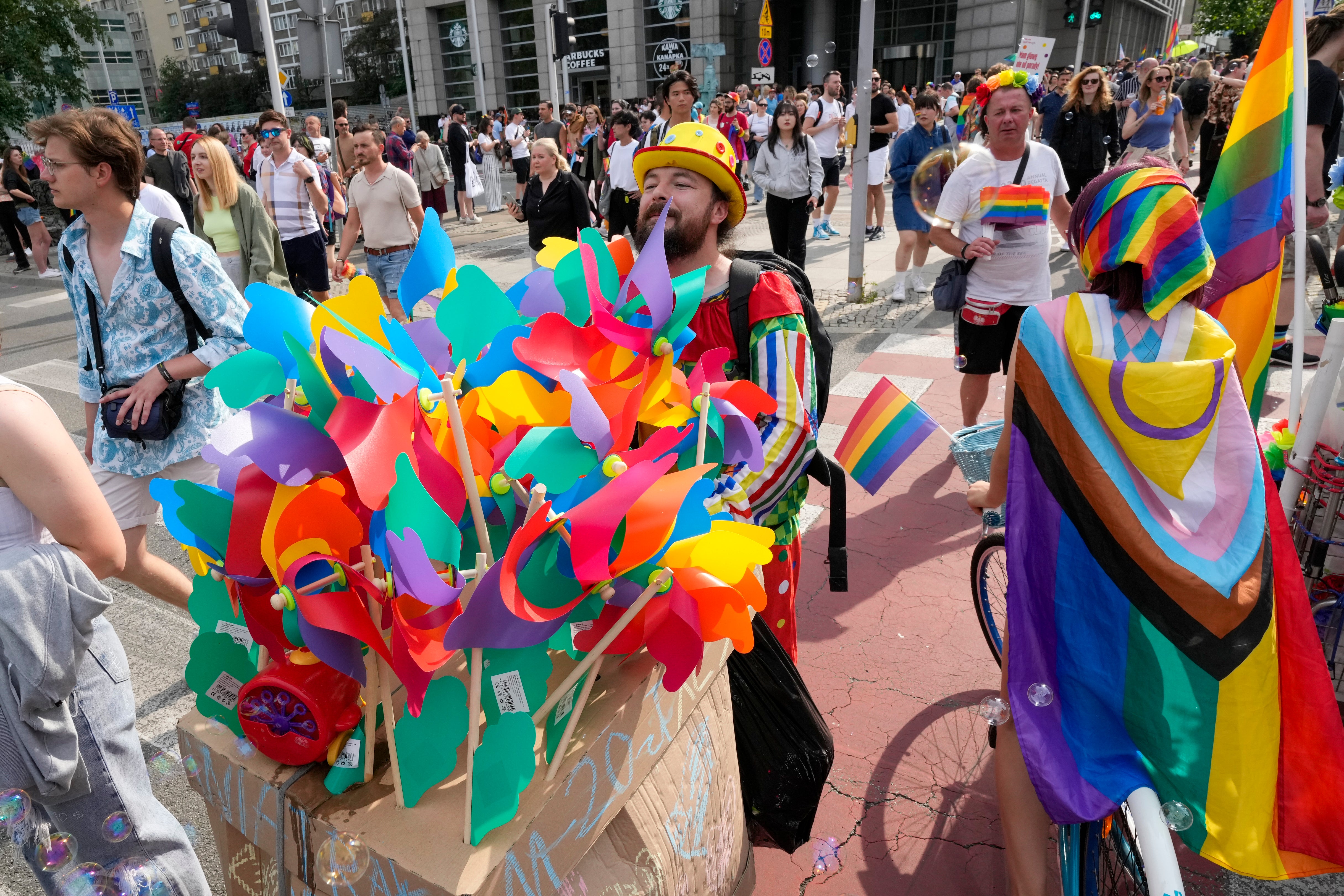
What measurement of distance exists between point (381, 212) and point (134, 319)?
3.99m

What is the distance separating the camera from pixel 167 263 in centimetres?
262

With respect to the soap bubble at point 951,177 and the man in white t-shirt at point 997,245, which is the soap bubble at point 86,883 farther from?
the soap bubble at point 951,177

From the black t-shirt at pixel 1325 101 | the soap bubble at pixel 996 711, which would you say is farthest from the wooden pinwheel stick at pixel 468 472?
the black t-shirt at pixel 1325 101

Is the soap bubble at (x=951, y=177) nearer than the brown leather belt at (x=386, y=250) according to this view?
Yes

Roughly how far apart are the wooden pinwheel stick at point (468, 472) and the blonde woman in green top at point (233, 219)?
17.2 feet

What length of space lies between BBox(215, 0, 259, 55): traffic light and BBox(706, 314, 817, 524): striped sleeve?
9212 mm

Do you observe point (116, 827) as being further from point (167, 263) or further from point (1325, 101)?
point (1325, 101)

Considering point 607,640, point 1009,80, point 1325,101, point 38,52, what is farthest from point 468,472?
point 38,52

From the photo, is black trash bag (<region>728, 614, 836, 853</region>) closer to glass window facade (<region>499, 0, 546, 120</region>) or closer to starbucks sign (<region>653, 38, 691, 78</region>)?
starbucks sign (<region>653, 38, 691, 78</region>)

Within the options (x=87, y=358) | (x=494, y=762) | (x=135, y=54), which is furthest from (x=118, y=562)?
(x=135, y=54)

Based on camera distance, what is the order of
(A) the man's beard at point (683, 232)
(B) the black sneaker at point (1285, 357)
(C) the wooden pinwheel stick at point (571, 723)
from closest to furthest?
(C) the wooden pinwheel stick at point (571, 723) < (A) the man's beard at point (683, 232) < (B) the black sneaker at point (1285, 357)

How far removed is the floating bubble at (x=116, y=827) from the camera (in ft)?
5.32

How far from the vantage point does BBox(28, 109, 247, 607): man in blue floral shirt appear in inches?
102

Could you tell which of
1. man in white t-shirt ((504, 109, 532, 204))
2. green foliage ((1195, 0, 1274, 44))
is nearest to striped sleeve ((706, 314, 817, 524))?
man in white t-shirt ((504, 109, 532, 204))
